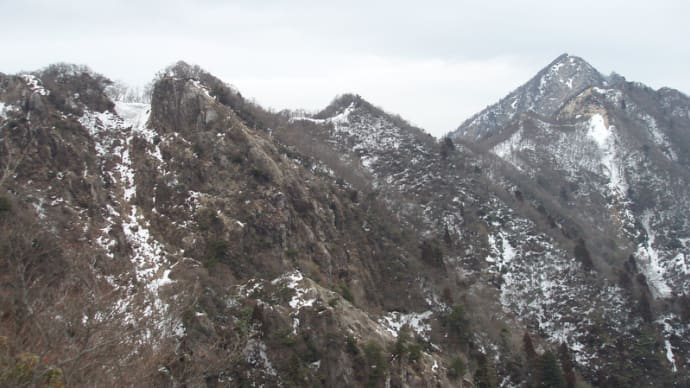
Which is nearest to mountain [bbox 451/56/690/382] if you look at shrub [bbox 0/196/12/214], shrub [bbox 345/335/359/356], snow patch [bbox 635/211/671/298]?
snow patch [bbox 635/211/671/298]

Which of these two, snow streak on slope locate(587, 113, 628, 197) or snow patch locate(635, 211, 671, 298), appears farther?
snow streak on slope locate(587, 113, 628, 197)

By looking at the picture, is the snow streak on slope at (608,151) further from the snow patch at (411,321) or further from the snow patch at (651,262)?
the snow patch at (411,321)

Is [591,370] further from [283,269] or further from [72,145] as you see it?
[72,145]

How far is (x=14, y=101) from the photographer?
42531 millimetres

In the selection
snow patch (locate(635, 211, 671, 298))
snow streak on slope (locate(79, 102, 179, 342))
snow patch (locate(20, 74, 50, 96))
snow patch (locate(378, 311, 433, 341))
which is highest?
snow patch (locate(20, 74, 50, 96))

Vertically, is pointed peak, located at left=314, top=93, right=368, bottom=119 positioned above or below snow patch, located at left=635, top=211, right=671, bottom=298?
above

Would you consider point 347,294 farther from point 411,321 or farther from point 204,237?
point 204,237

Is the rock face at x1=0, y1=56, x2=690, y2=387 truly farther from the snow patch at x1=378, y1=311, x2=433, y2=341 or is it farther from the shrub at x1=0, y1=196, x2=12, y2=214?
the shrub at x1=0, y1=196, x2=12, y2=214

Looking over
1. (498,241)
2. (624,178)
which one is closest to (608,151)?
(624,178)

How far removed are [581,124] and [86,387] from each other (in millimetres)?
136805

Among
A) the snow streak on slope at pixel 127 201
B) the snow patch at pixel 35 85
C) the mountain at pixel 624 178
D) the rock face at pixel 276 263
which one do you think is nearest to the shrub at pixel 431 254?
the rock face at pixel 276 263

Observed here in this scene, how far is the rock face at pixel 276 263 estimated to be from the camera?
67.0 ft

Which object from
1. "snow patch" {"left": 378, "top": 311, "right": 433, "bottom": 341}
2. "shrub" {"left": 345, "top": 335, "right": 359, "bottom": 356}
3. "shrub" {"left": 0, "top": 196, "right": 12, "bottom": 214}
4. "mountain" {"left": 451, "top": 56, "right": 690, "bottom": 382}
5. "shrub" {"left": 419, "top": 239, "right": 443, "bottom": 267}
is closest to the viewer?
"shrub" {"left": 0, "top": 196, "right": 12, "bottom": 214}

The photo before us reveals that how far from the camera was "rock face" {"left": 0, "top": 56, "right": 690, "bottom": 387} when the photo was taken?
20422mm
